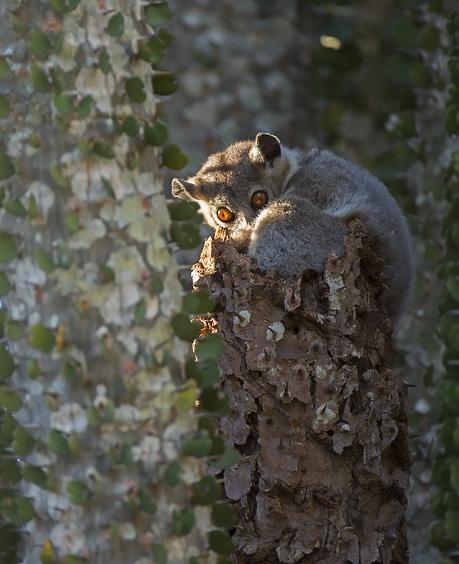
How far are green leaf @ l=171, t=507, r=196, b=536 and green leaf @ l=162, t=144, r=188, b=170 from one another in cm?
109

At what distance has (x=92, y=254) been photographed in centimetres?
360

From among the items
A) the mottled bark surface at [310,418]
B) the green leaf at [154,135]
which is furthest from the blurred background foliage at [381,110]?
the green leaf at [154,135]

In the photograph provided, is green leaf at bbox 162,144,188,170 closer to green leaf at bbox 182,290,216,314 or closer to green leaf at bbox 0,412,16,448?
green leaf at bbox 182,290,216,314

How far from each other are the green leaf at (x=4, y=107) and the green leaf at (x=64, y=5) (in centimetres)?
31

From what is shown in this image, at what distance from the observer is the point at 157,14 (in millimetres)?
4027

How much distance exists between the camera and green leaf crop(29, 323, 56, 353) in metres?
3.52

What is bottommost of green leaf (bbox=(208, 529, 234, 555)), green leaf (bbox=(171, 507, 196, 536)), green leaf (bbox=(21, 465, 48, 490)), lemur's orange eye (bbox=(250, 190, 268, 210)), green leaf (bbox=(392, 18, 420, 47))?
green leaf (bbox=(392, 18, 420, 47))

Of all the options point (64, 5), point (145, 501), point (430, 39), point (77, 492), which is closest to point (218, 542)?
point (145, 501)

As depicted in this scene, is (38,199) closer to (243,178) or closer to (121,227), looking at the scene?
(121,227)

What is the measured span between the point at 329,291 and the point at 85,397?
6.80ft

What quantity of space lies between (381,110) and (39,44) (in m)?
6.86

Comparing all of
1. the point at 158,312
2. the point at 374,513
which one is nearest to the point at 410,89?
the point at 374,513

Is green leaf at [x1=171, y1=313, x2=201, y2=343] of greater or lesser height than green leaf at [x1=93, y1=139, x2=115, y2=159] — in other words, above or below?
below

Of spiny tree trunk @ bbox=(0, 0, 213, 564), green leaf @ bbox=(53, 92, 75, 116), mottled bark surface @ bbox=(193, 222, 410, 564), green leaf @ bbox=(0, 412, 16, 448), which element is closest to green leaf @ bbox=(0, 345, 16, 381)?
spiny tree trunk @ bbox=(0, 0, 213, 564)
